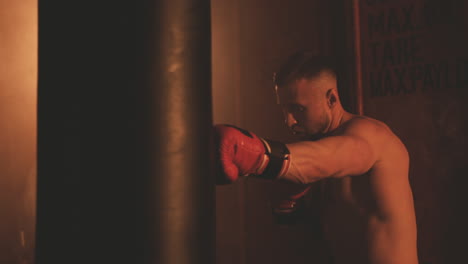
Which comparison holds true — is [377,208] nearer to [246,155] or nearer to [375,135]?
[375,135]

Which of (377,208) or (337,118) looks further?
(337,118)

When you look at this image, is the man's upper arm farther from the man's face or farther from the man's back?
the man's face

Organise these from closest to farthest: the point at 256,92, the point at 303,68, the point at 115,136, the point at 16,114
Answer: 1. the point at 115,136
2. the point at 303,68
3. the point at 256,92
4. the point at 16,114

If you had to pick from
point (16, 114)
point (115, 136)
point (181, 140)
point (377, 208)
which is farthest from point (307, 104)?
point (16, 114)

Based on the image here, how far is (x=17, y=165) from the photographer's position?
3.20 meters

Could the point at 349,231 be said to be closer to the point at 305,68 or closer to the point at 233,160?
the point at 305,68

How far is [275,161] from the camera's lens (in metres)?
1.33

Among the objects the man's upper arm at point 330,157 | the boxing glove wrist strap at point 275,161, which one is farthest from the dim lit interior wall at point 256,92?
the boxing glove wrist strap at point 275,161

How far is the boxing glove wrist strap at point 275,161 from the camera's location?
133 cm

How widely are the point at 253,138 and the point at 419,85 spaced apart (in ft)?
4.91

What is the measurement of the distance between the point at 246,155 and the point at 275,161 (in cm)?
9

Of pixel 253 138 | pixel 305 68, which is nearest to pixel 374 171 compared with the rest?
pixel 305 68

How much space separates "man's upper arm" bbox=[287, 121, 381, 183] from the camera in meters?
1.41

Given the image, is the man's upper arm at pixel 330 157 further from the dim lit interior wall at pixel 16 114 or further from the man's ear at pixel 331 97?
the dim lit interior wall at pixel 16 114
